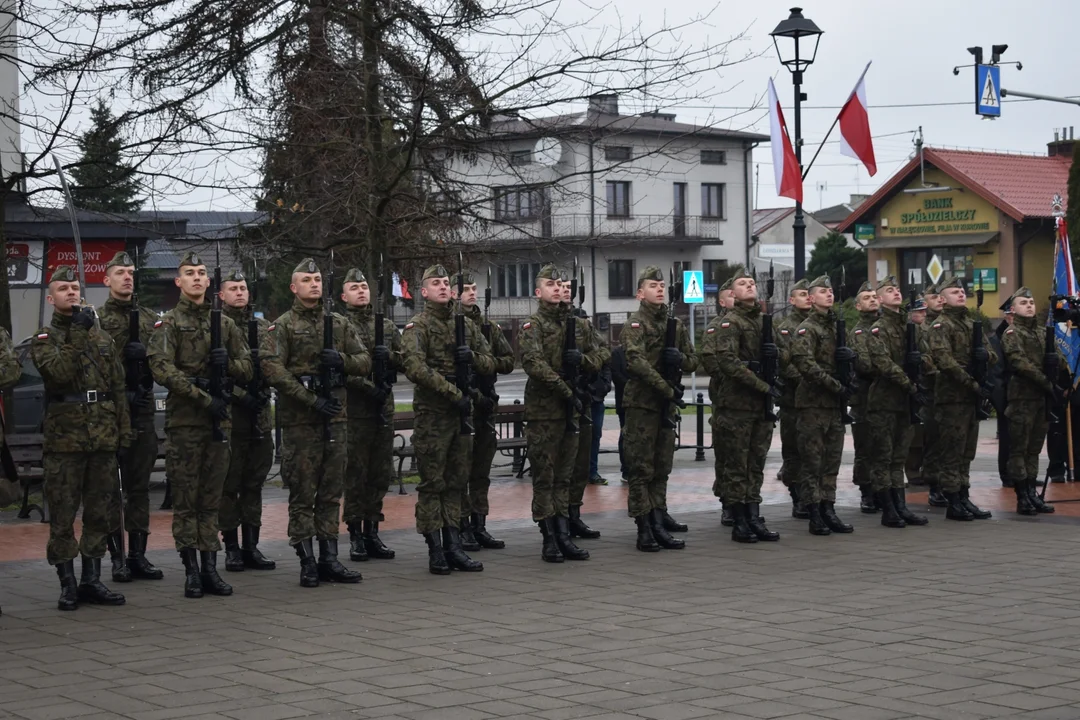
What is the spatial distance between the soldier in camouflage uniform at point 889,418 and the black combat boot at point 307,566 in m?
5.43

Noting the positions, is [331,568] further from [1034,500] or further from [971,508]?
[1034,500]

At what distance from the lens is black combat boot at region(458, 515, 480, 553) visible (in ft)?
38.9

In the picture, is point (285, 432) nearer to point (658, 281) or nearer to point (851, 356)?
point (658, 281)

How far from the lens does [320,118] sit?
53.2 ft

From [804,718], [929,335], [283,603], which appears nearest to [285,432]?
[283,603]

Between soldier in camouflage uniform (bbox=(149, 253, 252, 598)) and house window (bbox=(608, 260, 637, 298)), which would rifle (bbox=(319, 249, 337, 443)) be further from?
house window (bbox=(608, 260, 637, 298))

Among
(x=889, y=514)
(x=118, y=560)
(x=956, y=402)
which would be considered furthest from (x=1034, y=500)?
(x=118, y=560)

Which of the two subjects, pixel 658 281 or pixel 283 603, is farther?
pixel 658 281

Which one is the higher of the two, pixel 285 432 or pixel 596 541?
pixel 285 432

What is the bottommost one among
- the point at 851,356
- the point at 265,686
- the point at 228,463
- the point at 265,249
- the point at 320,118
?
the point at 265,686

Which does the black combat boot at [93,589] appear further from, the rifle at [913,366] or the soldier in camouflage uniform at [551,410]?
the rifle at [913,366]

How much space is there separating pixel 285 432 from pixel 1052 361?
7.48m

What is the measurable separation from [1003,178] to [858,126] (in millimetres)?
33814

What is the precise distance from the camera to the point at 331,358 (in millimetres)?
10211
